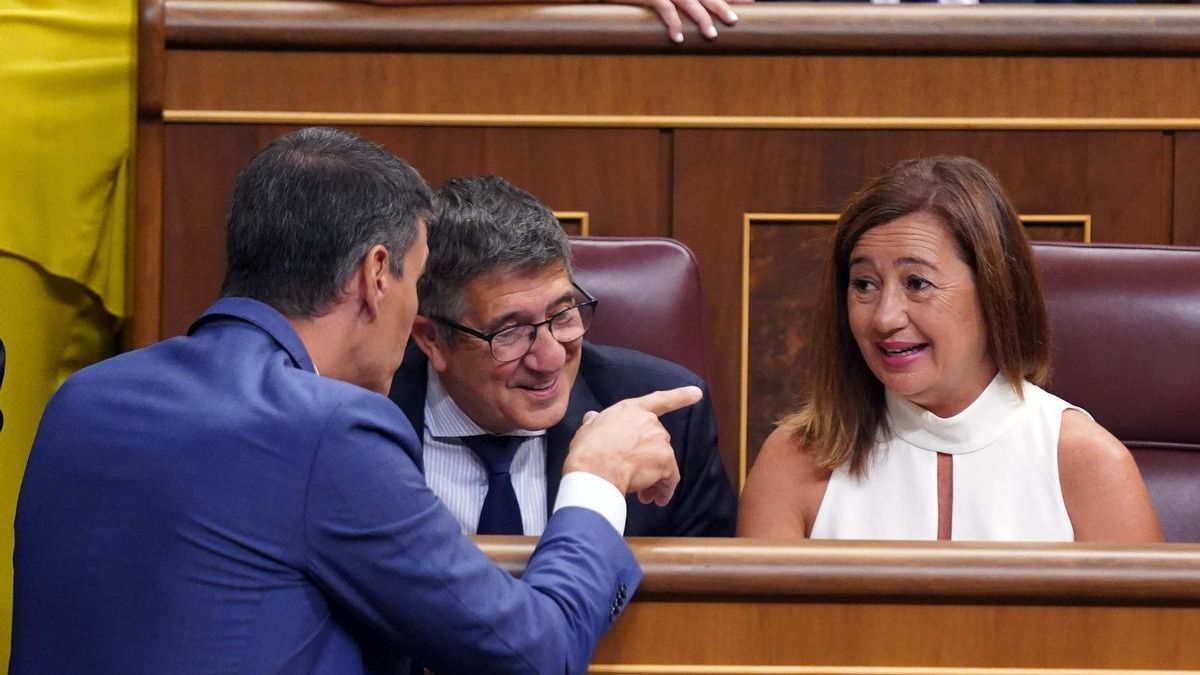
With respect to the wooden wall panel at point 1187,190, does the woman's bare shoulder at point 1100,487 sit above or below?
below

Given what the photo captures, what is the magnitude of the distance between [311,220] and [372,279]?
47mm

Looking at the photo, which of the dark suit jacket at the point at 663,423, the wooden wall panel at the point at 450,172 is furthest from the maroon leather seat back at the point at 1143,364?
the wooden wall panel at the point at 450,172

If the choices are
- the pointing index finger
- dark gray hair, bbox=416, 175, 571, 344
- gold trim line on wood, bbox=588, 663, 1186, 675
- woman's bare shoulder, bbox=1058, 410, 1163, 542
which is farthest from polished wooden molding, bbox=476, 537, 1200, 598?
dark gray hair, bbox=416, 175, 571, 344

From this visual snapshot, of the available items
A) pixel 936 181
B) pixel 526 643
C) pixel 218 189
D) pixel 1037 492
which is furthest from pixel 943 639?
pixel 218 189

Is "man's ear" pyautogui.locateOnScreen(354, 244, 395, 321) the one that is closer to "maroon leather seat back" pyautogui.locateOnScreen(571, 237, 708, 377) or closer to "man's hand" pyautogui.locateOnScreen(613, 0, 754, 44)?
"maroon leather seat back" pyautogui.locateOnScreen(571, 237, 708, 377)

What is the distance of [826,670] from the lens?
0.88 meters

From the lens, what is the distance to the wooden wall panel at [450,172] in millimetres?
1454

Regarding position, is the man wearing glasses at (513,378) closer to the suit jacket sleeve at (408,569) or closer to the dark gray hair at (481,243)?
the dark gray hair at (481,243)

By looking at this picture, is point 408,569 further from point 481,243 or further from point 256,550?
point 481,243

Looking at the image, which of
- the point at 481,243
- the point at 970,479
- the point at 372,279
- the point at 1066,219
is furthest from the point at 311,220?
the point at 1066,219

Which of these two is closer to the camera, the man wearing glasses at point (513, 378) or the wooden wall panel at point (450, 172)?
the man wearing glasses at point (513, 378)

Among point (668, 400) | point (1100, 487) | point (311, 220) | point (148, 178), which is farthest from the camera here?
point (148, 178)

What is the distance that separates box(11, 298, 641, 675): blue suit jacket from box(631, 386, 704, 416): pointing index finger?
0.21m

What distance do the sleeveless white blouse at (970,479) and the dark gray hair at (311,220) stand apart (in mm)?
472
